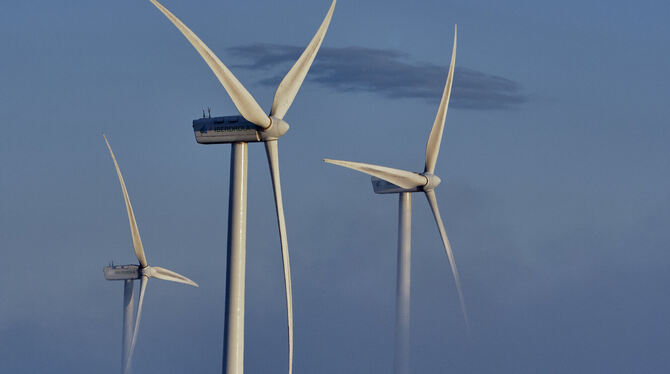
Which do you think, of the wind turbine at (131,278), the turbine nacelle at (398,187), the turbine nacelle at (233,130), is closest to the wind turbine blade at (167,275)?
the wind turbine at (131,278)

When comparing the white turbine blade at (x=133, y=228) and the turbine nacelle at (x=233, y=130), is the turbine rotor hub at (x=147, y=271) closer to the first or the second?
the white turbine blade at (x=133, y=228)

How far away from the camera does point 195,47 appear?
70.9 meters

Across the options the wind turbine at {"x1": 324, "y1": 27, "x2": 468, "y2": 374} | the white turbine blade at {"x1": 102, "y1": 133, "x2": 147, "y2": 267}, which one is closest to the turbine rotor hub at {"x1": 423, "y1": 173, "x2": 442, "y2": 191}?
the wind turbine at {"x1": 324, "y1": 27, "x2": 468, "y2": 374}

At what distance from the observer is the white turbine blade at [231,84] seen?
230 feet

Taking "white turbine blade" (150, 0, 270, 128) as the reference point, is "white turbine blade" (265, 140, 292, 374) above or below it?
below

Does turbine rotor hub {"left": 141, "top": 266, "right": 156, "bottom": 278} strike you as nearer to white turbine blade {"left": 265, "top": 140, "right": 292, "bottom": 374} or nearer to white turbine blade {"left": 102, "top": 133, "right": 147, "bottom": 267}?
white turbine blade {"left": 102, "top": 133, "right": 147, "bottom": 267}

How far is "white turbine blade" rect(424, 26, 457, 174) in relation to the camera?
3912 inches

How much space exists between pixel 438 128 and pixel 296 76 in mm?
25785

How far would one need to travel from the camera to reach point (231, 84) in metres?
72.8

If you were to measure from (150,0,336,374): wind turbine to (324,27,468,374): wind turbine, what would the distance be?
19.2 metres

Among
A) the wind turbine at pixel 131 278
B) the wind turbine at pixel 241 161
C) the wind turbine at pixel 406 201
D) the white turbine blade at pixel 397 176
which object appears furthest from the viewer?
the wind turbine at pixel 131 278

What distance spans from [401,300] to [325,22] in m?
30.8

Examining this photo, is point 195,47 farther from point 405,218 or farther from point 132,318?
point 132,318

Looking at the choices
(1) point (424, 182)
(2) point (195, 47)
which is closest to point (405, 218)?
(1) point (424, 182)
